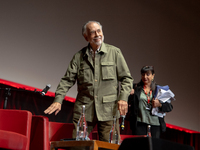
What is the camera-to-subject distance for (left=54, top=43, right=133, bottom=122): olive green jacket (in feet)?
7.99

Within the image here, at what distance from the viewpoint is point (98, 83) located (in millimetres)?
2502

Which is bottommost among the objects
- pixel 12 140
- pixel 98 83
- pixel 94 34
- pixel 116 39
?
pixel 12 140

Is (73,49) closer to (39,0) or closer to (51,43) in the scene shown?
(51,43)

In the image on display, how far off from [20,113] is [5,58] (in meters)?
1.29

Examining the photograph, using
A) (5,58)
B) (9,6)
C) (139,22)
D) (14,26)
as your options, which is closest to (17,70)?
(5,58)

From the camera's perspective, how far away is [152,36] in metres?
5.48

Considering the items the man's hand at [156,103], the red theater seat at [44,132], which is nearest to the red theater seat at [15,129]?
the red theater seat at [44,132]

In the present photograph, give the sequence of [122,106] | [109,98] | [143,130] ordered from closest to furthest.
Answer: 1. [122,106]
2. [109,98]
3. [143,130]

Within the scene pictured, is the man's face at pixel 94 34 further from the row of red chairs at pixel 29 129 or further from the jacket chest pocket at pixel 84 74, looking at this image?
the row of red chairs at pixel 29 129

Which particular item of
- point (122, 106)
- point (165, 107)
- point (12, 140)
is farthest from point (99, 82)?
point (165, 107)

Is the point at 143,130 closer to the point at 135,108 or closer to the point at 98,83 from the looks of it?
the point at 135,108

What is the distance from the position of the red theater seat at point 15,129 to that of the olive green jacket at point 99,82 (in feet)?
1.28

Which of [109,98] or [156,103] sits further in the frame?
[156,103]

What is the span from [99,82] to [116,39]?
2533 millimetres
